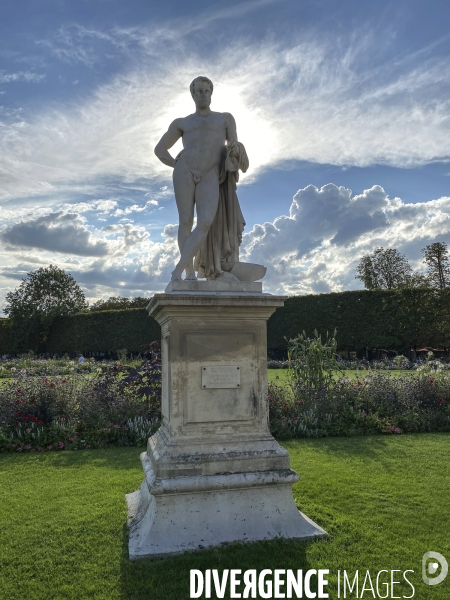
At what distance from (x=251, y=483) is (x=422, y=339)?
19.8 metres

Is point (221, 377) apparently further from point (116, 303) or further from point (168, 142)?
point (116, 303)

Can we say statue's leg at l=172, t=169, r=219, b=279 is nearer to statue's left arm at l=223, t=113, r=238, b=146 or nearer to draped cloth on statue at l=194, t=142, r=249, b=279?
draped cloth on statue at l=194, t=142, r=249, b=279

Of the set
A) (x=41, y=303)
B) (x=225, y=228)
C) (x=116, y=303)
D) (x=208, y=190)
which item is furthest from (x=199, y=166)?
(x=116, y=303)

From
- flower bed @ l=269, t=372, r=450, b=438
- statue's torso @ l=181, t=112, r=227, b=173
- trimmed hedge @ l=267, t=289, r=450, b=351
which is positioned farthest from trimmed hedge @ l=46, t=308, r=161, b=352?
statue's torso @ l=181, t=112, r=227, b=173

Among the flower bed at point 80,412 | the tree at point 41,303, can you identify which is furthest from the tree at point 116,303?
the flower bed at point 80,412

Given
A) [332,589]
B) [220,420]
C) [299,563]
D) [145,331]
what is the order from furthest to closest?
1. [145,331]
2. [220,420]
3. [299,563]
4. [332,589]

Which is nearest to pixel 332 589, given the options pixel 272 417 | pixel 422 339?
pixel 272 417

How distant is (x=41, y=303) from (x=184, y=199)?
3090 cm

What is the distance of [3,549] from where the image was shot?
3.40 metres

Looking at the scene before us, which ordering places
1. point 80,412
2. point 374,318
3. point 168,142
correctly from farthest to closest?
1. point 374,318
2. point 80,412
3. point 168,142

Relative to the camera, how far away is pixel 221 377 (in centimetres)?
373

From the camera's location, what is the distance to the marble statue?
13.4 ft

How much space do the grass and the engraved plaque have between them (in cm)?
116

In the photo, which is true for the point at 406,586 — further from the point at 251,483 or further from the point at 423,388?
the point at 423,388
